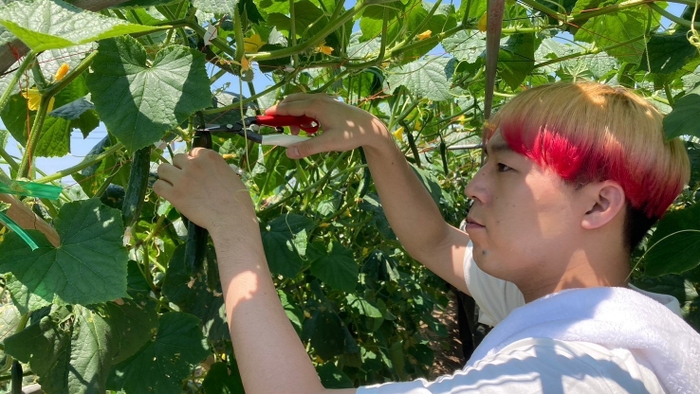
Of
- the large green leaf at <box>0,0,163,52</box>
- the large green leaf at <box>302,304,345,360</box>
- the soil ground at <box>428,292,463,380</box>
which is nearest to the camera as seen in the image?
the large green leaf at <box>0,0,163,52</box>

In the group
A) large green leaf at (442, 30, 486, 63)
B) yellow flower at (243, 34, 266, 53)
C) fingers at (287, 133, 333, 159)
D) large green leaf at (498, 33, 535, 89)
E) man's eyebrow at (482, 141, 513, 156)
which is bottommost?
man's eyebrow at (482, 141, 513, 156)

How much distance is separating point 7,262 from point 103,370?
303 millimetres

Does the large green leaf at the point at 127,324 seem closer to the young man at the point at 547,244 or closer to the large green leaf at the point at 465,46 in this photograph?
the young man at the point at 547,244

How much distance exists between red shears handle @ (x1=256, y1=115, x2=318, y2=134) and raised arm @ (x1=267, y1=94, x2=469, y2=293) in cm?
1

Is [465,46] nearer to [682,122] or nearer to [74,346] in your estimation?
[682,122]

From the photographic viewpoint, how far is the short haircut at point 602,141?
0.85 meters

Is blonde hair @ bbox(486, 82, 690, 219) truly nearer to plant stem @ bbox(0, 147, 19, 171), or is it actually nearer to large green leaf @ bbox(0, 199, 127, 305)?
large green leaf @ bbox(0, 199, 127, 305)

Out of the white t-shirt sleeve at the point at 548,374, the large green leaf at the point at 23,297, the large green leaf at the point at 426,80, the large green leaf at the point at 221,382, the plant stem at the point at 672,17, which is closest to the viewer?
the white t-shirt sleeve at the point at 548,374

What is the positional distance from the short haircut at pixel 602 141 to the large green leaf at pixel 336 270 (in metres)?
0.75

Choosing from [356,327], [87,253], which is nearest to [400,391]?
[87,253]

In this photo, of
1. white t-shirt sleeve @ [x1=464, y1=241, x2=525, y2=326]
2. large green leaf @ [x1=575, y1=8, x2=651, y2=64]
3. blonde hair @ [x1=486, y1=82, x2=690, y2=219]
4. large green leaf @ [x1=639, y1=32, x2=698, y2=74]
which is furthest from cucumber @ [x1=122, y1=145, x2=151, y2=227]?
large green leaf @ [x1=575, y1=8, x2=651, y2=64]

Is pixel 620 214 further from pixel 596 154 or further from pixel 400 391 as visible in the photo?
pixel 400 391

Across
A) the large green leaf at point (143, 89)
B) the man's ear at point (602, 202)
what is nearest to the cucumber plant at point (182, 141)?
the large green leaf at point (143, 89)

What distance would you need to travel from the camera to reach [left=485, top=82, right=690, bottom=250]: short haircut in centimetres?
85
